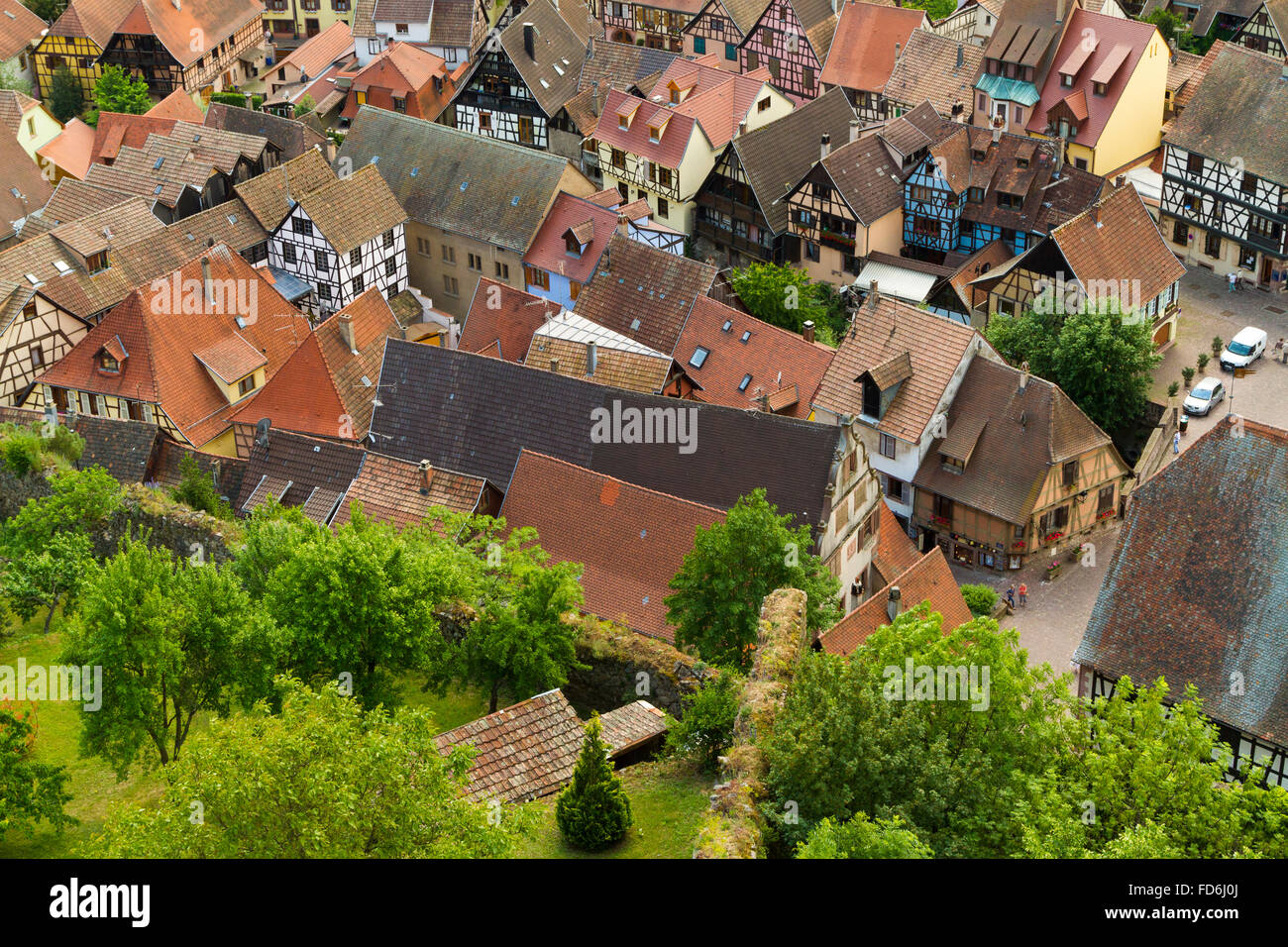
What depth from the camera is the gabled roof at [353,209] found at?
79.7m

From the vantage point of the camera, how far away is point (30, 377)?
238ft

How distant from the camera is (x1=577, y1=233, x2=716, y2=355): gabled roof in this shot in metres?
70.4

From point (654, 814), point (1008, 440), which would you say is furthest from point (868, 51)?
point (654, 814)

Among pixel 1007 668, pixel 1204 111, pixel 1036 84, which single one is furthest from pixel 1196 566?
pixel 1036 84

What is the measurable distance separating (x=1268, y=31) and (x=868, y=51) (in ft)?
75.0

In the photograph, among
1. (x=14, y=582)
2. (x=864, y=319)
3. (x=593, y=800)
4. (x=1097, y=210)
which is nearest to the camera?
(x=593, y=800)

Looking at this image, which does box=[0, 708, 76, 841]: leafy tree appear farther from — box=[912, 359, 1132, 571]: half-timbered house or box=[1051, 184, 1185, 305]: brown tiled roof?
box=[1051, 184, 1185, 305]: brown tiled roof

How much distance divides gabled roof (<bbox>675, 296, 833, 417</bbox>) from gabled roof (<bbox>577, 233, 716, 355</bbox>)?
3.29 feet

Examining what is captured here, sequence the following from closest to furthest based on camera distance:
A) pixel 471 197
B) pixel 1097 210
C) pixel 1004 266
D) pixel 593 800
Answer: pixel 593 800
pixel 1097 210
pixel 1004 266
pixel 471 197

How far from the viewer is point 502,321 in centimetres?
7075

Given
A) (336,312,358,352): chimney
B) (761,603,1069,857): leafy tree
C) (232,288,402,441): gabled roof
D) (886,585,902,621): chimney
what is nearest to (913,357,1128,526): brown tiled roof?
(886,585,902,621): chimney

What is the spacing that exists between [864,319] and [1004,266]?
14.9 m

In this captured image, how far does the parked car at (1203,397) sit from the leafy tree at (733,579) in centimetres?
3065

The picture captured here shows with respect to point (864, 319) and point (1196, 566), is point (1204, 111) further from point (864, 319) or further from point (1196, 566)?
point (1196, 566)
